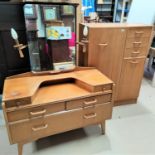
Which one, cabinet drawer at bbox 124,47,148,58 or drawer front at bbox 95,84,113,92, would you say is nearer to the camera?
drawer front at bbox 95,84,113,92

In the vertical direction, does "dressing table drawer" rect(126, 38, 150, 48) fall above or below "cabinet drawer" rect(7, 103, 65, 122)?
above

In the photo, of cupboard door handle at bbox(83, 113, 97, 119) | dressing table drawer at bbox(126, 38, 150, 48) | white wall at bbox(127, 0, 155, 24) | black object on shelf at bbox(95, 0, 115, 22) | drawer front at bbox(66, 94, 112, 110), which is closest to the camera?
drawer front at bbox(66, 94, 112, 110)

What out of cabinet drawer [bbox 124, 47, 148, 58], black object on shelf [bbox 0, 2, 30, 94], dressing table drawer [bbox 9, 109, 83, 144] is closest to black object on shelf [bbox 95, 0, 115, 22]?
cabinet drawer [bbox 124, 47, 148, 58]

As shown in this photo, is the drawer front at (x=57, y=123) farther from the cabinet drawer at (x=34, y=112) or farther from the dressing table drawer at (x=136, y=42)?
the dressing table drawer at (x=136, y=42)

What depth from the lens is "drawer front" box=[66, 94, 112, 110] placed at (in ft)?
4.77

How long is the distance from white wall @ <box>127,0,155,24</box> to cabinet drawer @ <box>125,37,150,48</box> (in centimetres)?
122

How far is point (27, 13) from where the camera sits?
5.16 feet

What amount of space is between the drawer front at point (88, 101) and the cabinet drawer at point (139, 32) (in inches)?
31.5

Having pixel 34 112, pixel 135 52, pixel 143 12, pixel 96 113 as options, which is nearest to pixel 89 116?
pixel 96 113

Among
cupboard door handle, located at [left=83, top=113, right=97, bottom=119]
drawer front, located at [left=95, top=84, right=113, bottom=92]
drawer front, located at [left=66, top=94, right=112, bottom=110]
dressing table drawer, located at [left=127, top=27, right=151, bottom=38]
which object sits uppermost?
dressing table drawer, located at [left=127, top=27, right=151, bottom=38]

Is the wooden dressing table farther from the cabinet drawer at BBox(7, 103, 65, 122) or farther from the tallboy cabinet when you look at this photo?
the tallboy cabinet

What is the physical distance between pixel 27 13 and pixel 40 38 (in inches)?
10.3

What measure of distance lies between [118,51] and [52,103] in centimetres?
104

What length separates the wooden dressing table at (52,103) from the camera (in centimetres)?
130
